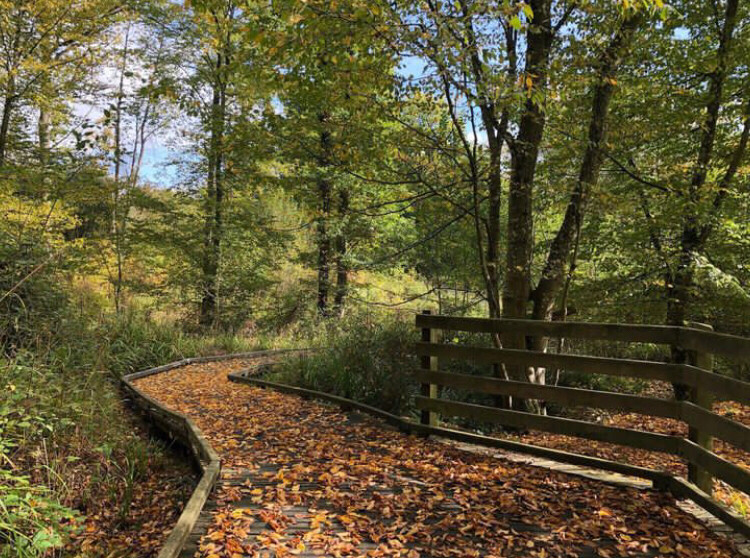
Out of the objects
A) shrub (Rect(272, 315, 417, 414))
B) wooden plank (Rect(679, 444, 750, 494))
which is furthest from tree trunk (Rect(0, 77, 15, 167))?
wooden plank (Rect(679, 444, 750, 494))

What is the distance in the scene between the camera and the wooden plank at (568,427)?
3.55m

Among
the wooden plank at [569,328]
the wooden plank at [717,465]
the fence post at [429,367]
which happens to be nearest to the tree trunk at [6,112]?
the fence post at [429,367]

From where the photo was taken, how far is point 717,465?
118 inches

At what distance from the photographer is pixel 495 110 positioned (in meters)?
4.71

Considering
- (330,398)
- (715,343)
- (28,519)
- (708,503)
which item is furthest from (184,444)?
(715,343)

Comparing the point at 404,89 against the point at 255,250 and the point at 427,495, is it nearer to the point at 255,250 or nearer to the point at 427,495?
the point at 427,495

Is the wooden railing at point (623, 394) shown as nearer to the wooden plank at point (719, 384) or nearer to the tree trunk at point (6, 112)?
the wooden plank at point (719, 384)

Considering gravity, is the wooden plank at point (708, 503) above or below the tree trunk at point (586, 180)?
below

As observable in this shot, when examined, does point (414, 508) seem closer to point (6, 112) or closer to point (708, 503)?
point (708, 503)

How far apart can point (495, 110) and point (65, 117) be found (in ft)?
43.1

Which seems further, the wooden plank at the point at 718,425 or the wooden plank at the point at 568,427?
the wooden plank at the point at 568,427

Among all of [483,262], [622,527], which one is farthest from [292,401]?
[622,527]

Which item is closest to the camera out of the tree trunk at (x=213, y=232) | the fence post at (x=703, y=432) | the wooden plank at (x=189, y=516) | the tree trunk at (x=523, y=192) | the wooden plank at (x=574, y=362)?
the wooden plank at (x=189, y=516)

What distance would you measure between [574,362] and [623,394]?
0.44 m
